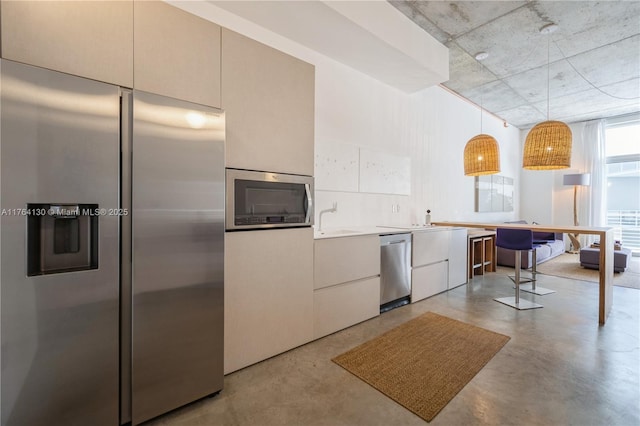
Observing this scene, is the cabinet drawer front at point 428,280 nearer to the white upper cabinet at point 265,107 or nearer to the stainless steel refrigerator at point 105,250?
the white upper cabinet at point 265,107

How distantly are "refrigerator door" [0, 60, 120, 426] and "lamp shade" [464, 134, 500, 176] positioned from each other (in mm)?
3680

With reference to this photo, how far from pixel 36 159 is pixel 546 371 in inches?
129

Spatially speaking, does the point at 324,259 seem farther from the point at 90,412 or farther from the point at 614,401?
the point at 614,401

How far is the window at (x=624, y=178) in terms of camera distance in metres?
6.50

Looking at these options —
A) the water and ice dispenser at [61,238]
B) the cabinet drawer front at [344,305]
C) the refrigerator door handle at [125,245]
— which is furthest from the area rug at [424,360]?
the water and ice dispenser at [61,238]

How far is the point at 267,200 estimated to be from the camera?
2.10 m

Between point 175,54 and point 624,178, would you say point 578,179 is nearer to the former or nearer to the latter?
point 624,178

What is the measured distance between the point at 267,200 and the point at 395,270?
185cm

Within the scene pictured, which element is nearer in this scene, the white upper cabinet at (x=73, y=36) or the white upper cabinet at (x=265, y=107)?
the white upper cabinet at (x=73, y=36)

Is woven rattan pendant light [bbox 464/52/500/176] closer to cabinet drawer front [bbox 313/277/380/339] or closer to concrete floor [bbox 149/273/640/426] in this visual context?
concrete floor [bbox 149/273/640/426]

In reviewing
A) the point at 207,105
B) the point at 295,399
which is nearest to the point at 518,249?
the point at 295,399

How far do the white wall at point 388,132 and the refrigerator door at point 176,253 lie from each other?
1.50m

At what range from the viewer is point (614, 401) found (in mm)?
1737

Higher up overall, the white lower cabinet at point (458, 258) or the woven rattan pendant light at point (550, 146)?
the woven rattan pendant light at point (550, 146)
